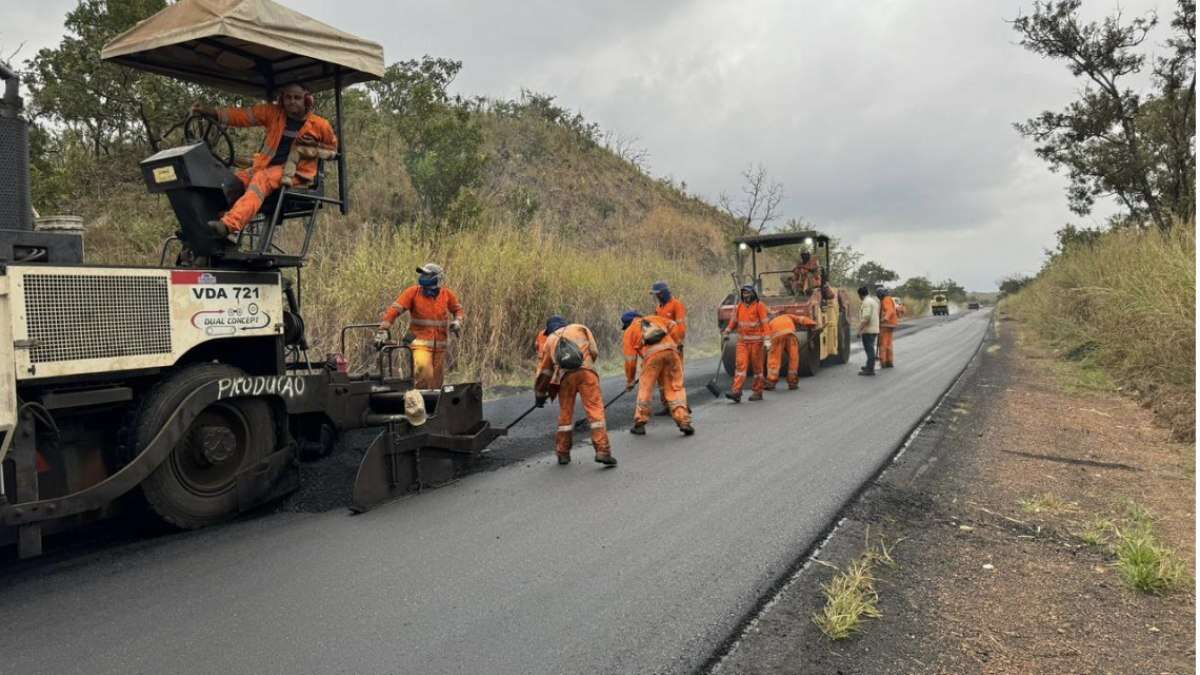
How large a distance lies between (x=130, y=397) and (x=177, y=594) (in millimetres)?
1089

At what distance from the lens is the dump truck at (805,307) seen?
41.7ft

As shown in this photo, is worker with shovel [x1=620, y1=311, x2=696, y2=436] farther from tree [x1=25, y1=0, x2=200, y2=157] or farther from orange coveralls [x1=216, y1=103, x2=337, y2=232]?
tree [x1=25, y1=0, x2=200, y2=157]

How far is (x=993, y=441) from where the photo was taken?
749cm

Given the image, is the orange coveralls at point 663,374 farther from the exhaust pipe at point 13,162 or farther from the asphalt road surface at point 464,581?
the exhaust pipe at point 13,162

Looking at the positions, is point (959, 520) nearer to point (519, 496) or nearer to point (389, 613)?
point (519, 496)

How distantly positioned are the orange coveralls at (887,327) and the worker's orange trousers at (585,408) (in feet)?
29.9

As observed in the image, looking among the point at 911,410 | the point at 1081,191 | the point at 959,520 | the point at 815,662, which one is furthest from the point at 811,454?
the point at 1081,191

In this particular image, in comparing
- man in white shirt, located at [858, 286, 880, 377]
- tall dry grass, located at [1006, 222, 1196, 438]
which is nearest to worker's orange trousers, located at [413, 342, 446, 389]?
tall dry grass, located at [1006, 222, 1196, 438]

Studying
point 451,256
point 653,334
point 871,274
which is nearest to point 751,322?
point 653,334

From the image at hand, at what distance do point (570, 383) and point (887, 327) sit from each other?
9.39 m

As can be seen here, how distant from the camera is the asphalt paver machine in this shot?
11.9 feet

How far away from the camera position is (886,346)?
14.5 m

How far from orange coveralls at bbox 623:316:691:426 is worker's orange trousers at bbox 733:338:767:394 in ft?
6.63

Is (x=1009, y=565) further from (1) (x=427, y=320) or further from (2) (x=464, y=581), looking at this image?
(1) (x=427, y=320)
